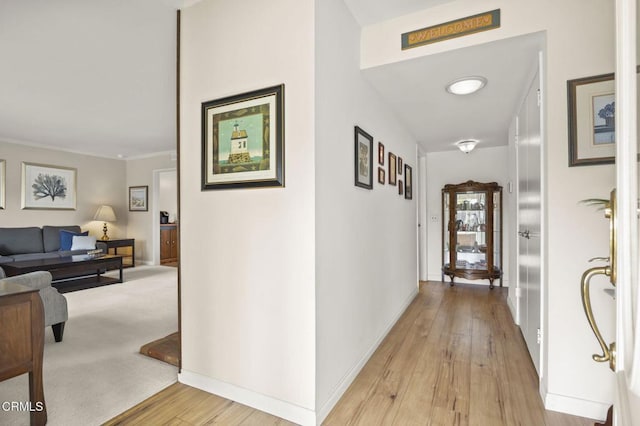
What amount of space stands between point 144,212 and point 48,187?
163cm

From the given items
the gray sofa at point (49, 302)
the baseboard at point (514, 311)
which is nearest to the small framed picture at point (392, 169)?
the baseboard at point (514, 311)

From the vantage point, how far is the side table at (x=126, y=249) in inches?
241

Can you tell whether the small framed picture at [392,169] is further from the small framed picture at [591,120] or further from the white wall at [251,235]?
the white wall at [251,235]

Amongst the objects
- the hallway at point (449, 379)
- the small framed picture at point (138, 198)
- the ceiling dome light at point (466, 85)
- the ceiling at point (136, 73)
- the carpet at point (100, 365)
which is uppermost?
the ceiling at point (136, 73)

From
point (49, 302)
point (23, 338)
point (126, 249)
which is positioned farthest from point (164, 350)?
point (126, 249)

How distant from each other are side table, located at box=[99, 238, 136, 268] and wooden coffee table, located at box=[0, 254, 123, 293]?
899 mm

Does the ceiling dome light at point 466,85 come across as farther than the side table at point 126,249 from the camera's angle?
No

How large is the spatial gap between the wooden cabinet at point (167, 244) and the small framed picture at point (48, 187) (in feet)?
5.49

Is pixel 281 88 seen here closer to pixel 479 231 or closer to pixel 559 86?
pixel 559 86

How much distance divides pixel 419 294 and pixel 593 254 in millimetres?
2814

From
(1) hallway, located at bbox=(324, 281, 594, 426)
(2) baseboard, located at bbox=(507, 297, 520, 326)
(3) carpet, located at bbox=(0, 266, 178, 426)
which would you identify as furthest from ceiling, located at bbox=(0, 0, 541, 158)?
(3) carpet, located at bbox=(0, 266, 178, 426)

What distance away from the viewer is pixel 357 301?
2230mm

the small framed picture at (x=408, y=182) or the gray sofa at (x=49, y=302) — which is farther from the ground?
the small framed picture at (x=408, y=182)

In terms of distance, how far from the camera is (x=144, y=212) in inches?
265
